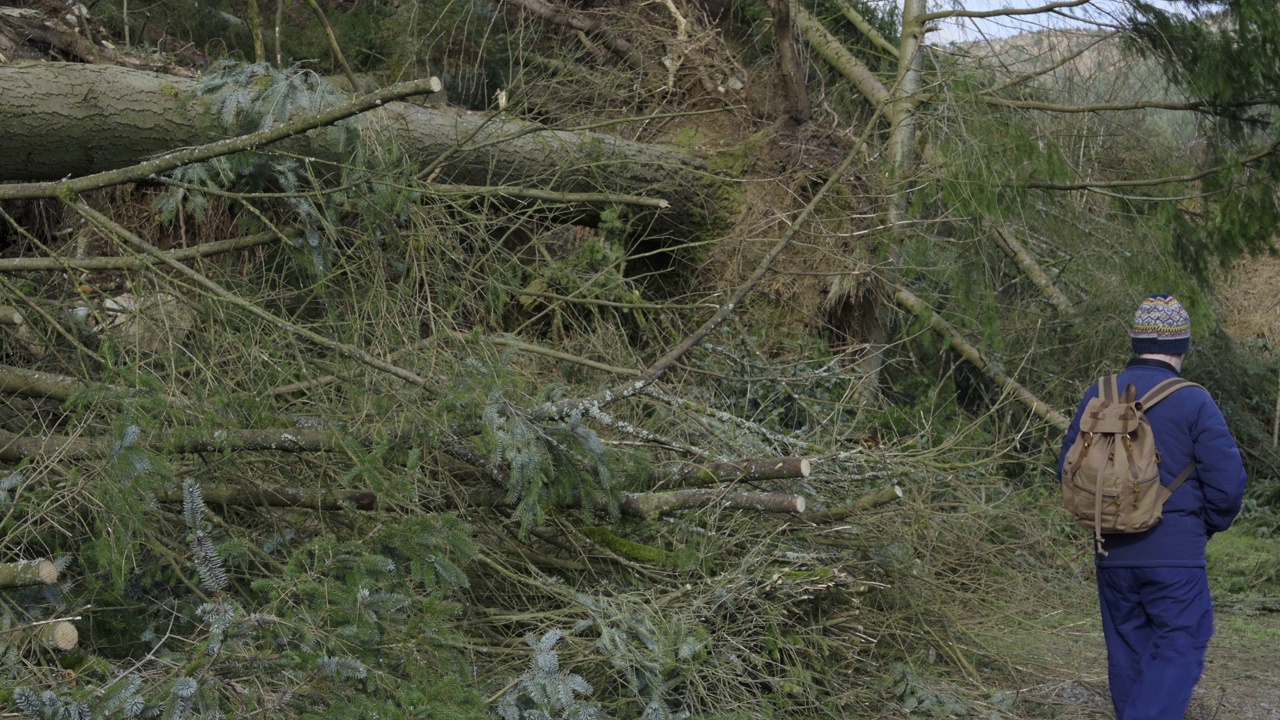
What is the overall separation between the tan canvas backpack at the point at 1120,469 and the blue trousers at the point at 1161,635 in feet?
0.59

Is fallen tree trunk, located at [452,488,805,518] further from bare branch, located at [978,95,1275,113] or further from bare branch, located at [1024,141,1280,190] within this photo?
bare branch, located at [978,95,1275,113]

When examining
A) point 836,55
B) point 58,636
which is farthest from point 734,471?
point 836,55

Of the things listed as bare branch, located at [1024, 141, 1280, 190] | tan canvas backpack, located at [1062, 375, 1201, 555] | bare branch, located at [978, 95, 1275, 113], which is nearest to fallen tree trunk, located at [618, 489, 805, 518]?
tan canvas backpack, located at [1062, 375, 1201, 555]

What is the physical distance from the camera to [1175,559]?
4004 millimetres

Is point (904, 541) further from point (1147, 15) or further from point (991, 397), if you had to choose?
point (1147, 15)

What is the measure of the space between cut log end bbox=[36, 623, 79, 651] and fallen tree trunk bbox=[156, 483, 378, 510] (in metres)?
0.83

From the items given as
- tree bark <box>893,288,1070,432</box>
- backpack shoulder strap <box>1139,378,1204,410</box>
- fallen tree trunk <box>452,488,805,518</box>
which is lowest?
tree bark <box>893,288,1070,432</box>

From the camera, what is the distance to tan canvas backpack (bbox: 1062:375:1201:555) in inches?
158

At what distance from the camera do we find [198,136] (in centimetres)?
531

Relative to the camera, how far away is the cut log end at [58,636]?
3.19 meters

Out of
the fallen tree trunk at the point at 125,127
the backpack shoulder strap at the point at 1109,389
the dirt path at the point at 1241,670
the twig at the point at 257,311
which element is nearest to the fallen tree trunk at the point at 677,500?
the twig at the point at 257,311

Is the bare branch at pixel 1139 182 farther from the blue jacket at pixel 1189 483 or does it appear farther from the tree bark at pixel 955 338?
the blue jacket at pixel 1189 483

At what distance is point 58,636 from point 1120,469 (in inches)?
131

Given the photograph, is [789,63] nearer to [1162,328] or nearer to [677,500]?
[1162,328]
